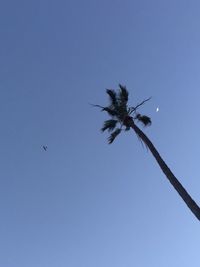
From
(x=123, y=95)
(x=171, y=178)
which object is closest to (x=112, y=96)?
(x=123, y=95)

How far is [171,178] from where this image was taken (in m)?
27.5

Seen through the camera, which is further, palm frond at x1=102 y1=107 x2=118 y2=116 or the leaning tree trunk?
palm frond at x1=102 y1=107 x2=118 y2=116

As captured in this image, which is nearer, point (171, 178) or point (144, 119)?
point (171, 178)

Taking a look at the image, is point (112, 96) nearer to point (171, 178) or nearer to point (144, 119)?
point (144, 119)

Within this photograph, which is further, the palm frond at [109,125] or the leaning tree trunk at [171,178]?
the palm frond at [109,125]

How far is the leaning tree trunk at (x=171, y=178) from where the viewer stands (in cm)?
2563

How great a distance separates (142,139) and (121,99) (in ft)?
13.2

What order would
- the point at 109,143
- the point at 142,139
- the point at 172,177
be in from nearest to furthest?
the point at 172,177
the point at 142,139
the point at 109,143

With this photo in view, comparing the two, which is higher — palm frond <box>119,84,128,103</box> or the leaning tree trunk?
palm frond <box>119,84,128,103</box>

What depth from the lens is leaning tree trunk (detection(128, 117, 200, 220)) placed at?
25.6 metres

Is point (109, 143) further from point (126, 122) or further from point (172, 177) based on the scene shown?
point (172, 177)

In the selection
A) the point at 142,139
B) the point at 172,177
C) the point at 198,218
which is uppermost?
the point at 142,139

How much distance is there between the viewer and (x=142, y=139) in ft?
101

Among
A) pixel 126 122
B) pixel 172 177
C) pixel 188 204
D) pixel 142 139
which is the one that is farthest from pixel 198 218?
pixel 126 122
